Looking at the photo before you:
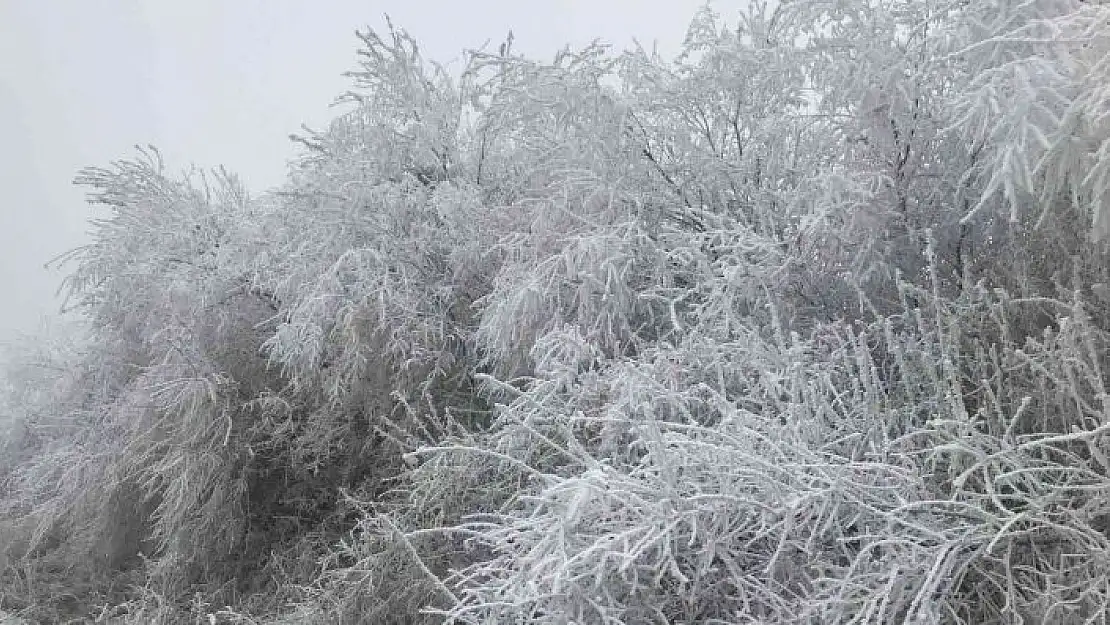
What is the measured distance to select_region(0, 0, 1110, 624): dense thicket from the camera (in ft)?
10.2

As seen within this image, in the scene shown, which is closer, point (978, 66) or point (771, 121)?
point (978, 66)

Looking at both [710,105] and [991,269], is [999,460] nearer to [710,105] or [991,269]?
[991,269]

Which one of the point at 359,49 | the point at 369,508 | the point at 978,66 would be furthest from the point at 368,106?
the point at 978,66

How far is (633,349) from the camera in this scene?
5.42m

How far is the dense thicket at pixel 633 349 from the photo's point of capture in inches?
122

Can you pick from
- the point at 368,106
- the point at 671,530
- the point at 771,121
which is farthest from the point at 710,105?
the point at 671,530

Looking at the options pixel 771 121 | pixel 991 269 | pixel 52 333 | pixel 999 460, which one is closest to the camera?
pixel 999 460

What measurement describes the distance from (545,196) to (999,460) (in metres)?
3.97

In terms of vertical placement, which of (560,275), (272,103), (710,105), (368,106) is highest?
(272,103)

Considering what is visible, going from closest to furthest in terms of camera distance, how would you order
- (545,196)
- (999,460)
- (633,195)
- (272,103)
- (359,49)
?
(999,460), (633,195), (545,196), (359,49), (272,103)

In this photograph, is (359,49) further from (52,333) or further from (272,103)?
(272,103)

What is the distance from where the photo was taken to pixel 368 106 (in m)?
7.61

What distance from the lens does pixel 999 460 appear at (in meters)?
3.05

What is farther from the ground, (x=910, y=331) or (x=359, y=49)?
(x=359, y=49)
